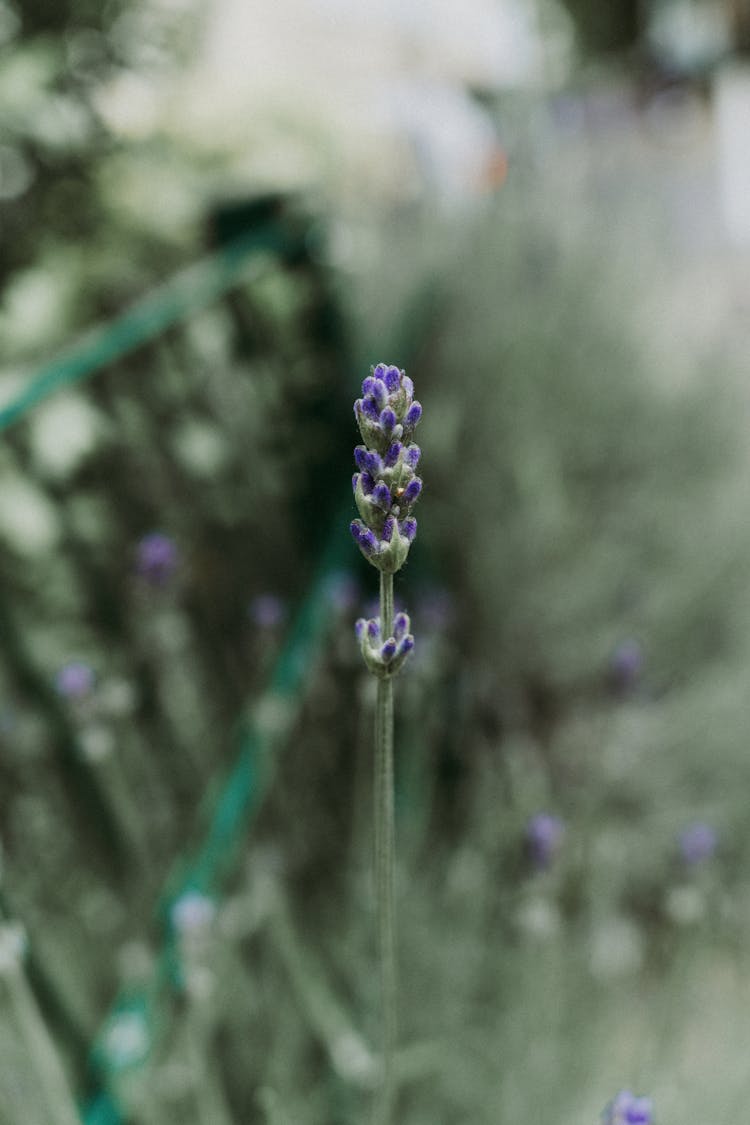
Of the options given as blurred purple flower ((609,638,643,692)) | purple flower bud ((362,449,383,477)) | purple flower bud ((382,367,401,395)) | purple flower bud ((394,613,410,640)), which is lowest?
blurred purple flower ((609,638,643,692))

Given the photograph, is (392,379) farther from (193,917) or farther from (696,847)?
(696,847)

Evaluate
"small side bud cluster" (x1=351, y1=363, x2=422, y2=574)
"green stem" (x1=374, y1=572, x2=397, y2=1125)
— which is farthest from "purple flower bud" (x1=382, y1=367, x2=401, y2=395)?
"green stem" (x1=374, y1=572, x2=397, y2=1125)

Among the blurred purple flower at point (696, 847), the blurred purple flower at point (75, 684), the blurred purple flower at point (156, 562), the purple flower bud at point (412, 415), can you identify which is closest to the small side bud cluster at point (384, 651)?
the purple flower bud at point (412, 415)

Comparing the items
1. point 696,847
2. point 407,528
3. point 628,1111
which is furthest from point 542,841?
point 407,528

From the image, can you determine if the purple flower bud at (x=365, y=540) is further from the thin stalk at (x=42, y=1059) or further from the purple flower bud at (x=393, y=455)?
the thin stalk at (x=42, y=1059)

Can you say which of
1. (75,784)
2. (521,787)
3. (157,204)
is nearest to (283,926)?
(75,784)

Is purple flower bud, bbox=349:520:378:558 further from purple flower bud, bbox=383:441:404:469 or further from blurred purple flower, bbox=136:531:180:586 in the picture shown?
blurred purple flower, bbox=136:531:180:586

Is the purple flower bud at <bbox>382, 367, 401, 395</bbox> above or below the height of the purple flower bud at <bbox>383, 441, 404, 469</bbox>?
above

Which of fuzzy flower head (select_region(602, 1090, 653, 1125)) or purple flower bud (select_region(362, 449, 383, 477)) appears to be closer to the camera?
purple flower bud (select_region(362, 449, 383, 477))
